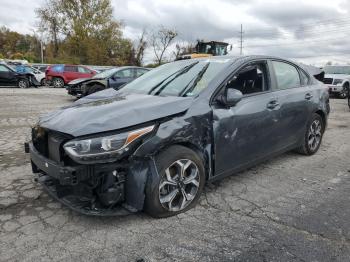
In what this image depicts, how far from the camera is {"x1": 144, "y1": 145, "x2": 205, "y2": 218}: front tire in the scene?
10.3 ft

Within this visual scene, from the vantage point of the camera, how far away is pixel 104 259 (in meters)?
2.65

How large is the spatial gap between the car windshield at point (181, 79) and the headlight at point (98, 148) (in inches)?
41.0

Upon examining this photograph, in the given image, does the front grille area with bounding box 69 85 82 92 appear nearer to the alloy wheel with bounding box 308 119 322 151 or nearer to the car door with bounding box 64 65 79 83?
the car door with bounding box 64 65 79 83

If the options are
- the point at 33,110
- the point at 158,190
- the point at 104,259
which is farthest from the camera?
the point at 33,110

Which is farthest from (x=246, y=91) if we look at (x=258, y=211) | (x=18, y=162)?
(x=18, y=162)

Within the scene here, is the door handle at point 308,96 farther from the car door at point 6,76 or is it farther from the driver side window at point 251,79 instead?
the car door at point 6,76

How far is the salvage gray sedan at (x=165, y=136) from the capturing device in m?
2.95

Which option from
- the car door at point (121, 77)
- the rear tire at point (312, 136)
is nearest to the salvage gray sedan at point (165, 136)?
the rear tire at point (312, 136)

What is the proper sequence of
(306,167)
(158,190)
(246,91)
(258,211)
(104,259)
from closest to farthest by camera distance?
(104,259) < (158,190) < (258,211) < (246,91) < (306,167)

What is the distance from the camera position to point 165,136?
314 centimetres

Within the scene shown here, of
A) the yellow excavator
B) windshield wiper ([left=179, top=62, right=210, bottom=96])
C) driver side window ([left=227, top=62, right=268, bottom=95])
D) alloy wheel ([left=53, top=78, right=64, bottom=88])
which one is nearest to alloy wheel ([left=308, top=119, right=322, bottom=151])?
driver side window ([left=227, top=62, right=268, bottom=95])

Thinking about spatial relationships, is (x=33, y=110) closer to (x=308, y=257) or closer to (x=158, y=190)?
(x=158, y=190)

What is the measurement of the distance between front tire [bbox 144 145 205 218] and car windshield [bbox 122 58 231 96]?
0.73m

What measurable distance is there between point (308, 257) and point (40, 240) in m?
2.18
